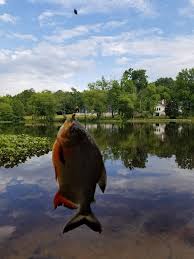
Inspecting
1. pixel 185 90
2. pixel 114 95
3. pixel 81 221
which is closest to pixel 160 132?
pixel 114 95

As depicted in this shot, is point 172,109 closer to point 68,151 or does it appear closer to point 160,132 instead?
point 160,132

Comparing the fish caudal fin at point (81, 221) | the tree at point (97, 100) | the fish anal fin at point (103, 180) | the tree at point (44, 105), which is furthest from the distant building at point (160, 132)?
the tree at point (44, 105)

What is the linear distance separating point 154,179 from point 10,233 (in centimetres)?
976

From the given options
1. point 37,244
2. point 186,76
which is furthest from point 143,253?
point 186,76

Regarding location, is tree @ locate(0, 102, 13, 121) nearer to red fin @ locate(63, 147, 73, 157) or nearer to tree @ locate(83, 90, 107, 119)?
tree @ locate(83, 90, 107, 119)

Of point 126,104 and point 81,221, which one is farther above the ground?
point 126,104

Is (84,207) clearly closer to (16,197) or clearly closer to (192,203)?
(192,203)

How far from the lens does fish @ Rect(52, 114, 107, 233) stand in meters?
1.76

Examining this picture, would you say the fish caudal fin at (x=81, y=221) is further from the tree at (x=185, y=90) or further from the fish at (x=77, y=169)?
the tree at (x=185, y=90)

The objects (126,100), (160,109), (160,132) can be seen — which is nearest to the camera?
(160,132)

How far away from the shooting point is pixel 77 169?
1.87 meters

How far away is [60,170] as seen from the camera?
73.5 inches

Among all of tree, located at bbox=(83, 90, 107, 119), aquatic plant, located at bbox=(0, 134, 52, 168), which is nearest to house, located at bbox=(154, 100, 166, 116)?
tree, located at bbox=(83, 90, 107, 119)

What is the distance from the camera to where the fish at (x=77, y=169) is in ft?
5.78
